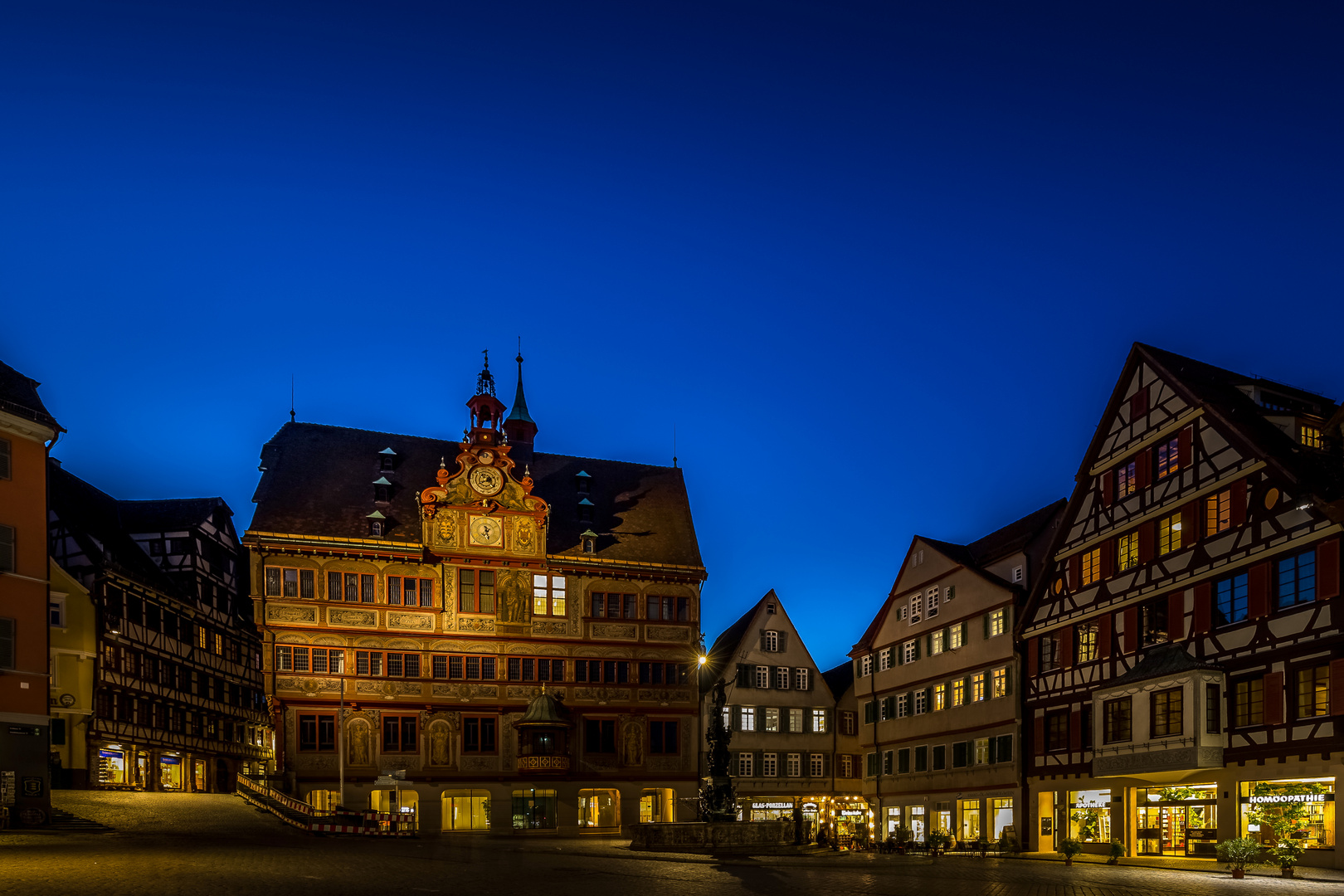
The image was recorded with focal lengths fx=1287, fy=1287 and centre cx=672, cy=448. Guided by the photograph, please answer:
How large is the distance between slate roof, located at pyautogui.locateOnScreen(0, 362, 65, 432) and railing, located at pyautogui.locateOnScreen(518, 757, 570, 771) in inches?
1002

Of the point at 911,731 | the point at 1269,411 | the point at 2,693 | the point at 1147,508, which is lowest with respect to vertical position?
the point at 911,731

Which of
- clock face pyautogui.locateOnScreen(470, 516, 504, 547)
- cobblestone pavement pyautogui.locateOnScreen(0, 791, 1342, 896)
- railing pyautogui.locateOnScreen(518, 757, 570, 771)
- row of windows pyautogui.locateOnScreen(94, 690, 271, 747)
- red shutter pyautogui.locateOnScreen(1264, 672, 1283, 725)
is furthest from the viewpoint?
clock face pyautogui.locateOnScreen(470, 516, 504, 547)

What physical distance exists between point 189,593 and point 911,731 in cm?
3447

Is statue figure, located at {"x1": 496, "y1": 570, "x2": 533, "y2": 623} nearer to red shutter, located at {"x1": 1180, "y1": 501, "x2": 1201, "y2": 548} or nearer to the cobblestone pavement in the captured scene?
the cobblestone pavement

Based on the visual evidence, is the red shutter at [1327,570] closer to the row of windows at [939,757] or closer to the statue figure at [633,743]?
the row of windows at [939,757]

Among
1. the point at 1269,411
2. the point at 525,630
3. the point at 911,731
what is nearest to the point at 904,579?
the point at 911,731

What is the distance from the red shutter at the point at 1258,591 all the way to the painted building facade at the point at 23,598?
3457 cm

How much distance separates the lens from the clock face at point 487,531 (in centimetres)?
5984

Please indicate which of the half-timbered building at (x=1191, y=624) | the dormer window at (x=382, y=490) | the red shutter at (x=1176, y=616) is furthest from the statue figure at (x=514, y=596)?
the red shutter at (x=1176, y=616)

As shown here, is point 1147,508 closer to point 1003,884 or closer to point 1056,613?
point 1056,613

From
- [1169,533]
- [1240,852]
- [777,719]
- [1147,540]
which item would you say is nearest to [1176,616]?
[1169,533]

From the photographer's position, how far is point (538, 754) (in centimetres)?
5812

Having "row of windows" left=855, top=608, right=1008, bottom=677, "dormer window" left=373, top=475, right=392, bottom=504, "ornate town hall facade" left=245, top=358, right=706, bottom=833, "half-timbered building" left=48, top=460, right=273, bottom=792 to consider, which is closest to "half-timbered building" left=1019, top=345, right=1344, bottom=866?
"row of windows" left=855, top=608, right=1008, bottom=677

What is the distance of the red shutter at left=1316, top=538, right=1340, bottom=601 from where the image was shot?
103 ft
